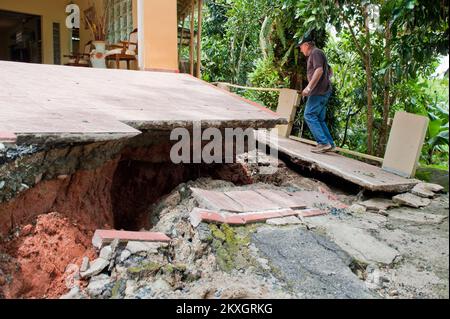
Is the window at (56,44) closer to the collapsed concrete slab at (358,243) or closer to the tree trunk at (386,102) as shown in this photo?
the tree trunk at (386,102)

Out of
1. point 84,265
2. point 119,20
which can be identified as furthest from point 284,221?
point 119,20

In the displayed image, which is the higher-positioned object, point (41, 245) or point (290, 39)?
point (290, 39)

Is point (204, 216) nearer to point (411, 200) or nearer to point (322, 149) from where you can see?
point (411, 200)

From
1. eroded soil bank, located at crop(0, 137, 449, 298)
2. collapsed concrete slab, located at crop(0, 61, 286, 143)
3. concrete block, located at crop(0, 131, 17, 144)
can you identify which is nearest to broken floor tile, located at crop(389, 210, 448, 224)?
eroded soil bank, located at crop(0, 137, 449, 298)

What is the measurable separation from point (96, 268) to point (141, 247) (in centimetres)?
33

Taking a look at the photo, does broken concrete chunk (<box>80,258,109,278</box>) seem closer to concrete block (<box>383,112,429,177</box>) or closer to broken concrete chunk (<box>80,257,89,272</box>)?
broken concrete chunk (<box>80,257,89,272</box>)

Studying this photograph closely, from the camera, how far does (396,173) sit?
516 cm

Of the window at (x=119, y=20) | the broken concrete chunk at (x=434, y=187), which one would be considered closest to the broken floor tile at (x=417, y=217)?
the broken concrete chunk at (x=434, y=187)

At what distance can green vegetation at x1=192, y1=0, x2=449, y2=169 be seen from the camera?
465 centimetres

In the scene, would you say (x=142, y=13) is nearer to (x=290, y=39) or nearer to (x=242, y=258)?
(x=290, y=39)

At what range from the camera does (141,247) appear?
9.64ft

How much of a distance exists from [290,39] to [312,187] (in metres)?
4.18

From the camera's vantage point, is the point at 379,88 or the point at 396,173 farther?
the point at 379,88

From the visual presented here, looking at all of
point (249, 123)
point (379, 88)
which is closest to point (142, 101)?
point (249, 123)
